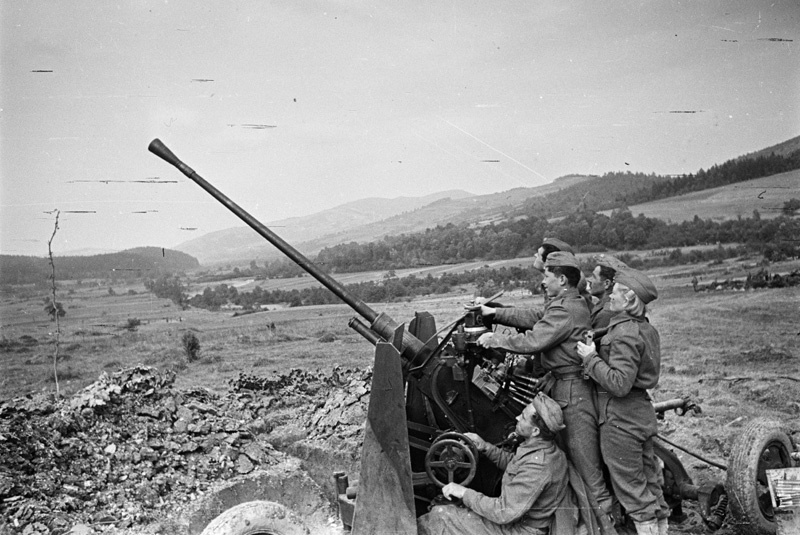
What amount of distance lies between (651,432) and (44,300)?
9271mm

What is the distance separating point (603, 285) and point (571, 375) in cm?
149

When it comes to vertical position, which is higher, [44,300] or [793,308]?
[44,300]

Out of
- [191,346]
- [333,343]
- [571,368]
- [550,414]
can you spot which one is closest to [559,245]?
[571,368]

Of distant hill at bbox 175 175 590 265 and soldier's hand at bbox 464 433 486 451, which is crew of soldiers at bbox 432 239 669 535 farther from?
distant hill at bbox 175 175 590 265

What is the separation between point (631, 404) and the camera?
3.69m

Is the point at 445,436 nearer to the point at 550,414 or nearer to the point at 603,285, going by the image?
the point at 550,414

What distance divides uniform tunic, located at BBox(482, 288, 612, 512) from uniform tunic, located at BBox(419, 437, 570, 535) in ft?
0.93

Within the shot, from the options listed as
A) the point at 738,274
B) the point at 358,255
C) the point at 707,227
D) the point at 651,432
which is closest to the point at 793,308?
the point at 738,274

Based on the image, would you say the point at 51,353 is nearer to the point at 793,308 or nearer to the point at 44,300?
the point at 44,300

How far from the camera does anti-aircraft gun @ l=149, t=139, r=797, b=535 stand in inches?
142

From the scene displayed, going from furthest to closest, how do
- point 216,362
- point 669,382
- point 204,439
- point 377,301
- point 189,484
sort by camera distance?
point 377,301, point 216,362, point 669,382, point 204,439, point 189,484

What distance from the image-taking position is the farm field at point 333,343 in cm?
779

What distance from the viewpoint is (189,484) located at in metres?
5.14

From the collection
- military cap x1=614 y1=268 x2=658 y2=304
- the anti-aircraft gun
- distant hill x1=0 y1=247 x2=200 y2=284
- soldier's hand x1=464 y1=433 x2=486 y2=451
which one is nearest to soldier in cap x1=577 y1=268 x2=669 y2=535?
military cap x1=614 y1=268 x2=658 y2=304
